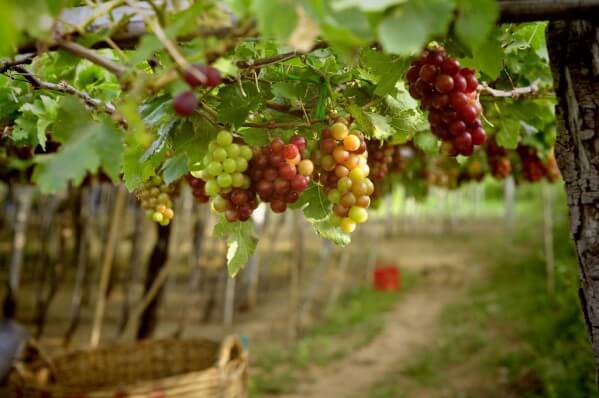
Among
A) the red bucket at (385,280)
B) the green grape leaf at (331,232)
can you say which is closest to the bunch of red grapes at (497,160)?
the green grape leaf at (331,232)

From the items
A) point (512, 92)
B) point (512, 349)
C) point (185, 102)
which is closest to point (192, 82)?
point (185, 102)

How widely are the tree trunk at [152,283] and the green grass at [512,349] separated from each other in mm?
1826

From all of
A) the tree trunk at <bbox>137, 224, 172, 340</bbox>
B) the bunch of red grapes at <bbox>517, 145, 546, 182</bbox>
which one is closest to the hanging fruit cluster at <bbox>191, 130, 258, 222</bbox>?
the bunch of red grapes at <bbox>517, 145, 546, 182</bbox>

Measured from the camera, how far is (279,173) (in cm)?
92

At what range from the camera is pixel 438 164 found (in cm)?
445

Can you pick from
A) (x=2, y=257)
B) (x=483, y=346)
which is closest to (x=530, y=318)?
(x=483, y=346)

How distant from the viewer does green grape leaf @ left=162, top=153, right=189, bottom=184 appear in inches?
42.1

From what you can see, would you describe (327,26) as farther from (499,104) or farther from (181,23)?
(499,104)

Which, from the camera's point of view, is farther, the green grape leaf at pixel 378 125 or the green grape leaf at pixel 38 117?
the green grape leaf at pixel 38 117

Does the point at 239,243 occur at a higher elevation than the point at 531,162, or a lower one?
lower

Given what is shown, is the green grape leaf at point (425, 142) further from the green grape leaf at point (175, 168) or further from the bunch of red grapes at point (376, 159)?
the green grape leaf at point (175, 168)

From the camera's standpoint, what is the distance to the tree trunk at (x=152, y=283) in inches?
169

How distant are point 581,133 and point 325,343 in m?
5.12

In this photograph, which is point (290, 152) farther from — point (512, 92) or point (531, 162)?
point (531, 162)
